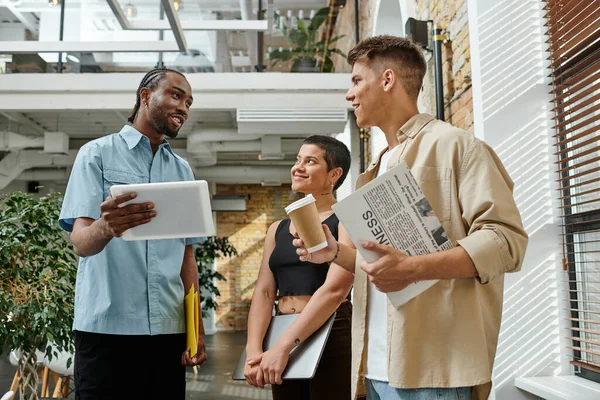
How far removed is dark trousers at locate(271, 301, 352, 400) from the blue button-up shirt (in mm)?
394

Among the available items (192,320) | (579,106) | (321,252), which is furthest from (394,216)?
(579,106)

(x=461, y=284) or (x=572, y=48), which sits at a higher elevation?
(x=572, y=48)

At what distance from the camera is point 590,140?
181cm

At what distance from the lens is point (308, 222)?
1254 mm

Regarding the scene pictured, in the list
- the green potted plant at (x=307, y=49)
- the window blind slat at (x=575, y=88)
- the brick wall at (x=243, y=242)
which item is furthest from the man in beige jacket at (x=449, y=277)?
the brick wall at (x=243, y=242)

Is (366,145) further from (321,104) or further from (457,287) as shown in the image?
(457,287)

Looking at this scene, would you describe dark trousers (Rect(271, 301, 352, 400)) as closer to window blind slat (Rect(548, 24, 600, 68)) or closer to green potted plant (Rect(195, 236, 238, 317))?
window blind slat (Rect(548, 24, 600, 68))

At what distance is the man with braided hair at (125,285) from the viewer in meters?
1.54

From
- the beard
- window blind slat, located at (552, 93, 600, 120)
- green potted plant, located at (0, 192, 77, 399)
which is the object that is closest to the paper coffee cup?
the beard

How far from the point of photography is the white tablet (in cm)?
141

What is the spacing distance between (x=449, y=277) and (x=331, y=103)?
478 centimetres

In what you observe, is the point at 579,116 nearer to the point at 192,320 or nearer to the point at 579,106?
the point at 579,106

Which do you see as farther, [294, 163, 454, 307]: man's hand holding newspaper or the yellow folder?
the yellow folder

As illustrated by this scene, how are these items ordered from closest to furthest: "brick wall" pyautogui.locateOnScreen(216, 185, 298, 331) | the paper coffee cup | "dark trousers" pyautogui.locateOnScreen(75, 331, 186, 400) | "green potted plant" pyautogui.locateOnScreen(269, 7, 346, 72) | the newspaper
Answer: the newspaper < the paper coffee cup < "dark trousers" pyautogui.locateOnScreen(75, 331, 186, 400) < "green potted plant" pyautogui.locateOnScreen(269, 7, 346, 72) < "brick wall" pyautogui.locateOnScreen(216, 185, 298, 331)
